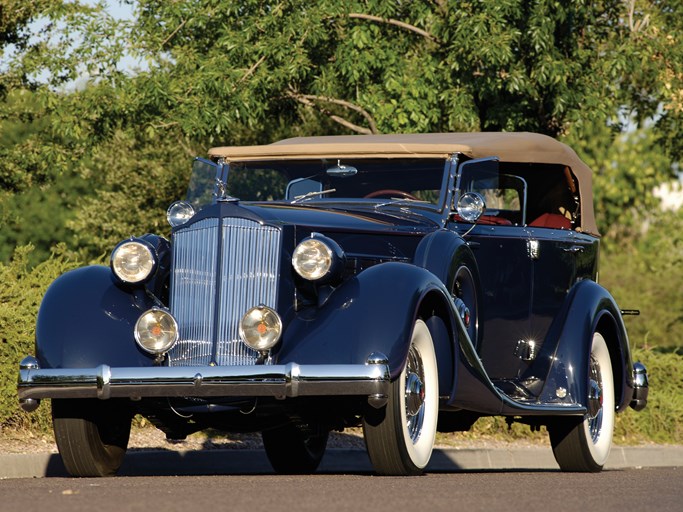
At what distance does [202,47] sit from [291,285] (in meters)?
9.42

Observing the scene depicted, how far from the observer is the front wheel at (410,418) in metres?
6.84

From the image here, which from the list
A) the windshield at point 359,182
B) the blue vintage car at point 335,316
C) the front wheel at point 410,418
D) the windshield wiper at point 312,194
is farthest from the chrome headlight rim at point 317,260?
the windshield wiper at point 312,194

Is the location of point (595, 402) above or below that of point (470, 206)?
below

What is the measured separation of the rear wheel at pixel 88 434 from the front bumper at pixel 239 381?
2.08ft

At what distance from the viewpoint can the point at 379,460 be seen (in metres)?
6.99

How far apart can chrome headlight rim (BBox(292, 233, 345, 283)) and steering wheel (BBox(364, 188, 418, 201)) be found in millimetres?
1577

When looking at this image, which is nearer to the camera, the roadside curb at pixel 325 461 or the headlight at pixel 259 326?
the headlight at pixel 259 326

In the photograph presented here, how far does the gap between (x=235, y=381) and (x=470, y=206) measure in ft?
7.58

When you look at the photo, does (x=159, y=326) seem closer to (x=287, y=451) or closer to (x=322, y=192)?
(x=322, y=192)

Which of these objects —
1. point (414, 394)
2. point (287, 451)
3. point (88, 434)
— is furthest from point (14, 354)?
point (414, 394)

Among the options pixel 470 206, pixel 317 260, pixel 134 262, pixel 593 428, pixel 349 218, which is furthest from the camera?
pixel 593 428

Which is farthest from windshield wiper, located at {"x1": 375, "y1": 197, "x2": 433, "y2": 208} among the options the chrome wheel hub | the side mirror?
the chrome wheel hub

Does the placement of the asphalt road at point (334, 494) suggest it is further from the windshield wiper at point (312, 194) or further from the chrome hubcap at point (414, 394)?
the windshield wiper at point (312, 194)

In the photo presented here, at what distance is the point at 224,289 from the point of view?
7.17 metres
